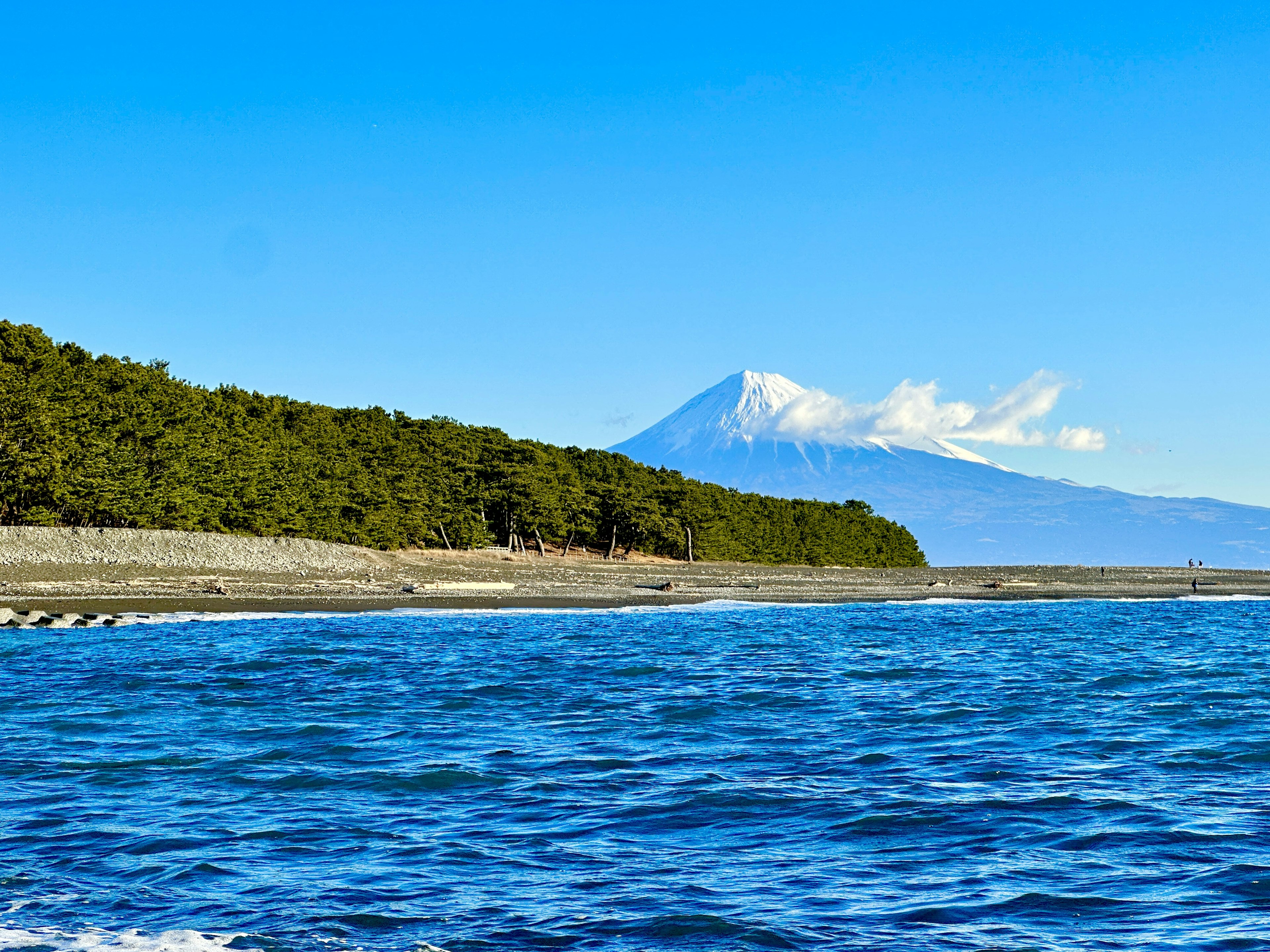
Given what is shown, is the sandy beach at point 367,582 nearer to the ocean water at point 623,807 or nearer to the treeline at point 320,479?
the treeline at point 320,479

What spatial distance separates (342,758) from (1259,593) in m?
97.2

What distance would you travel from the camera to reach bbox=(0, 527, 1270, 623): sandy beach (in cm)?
5009

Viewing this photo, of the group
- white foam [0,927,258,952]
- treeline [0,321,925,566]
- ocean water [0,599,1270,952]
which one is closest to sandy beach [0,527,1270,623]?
treeline [0,321,925,566]

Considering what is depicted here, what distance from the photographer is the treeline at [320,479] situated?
211 ft

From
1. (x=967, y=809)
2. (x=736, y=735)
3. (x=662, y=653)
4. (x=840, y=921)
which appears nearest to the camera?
(x=840, y=921)

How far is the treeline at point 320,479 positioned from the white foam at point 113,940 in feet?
192

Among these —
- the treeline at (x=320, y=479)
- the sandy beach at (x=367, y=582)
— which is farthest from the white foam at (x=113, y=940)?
the treeline at (x=320, y=479)

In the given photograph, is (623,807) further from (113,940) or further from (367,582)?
(367,582)

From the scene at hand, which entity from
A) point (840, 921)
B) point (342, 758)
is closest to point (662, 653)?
point (342, 758)

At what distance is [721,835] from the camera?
477 inches

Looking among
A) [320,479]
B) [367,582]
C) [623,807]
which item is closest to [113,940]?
[623,807]

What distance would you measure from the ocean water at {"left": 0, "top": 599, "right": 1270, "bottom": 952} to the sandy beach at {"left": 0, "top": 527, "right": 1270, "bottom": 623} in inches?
867

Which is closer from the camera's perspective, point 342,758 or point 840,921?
point 840,921

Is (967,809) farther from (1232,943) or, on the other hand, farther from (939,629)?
(939,629)
